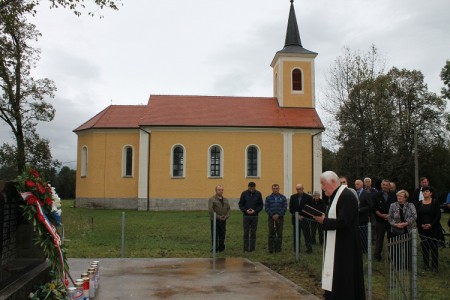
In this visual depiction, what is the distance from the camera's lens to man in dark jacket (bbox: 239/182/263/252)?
1241 centimetres

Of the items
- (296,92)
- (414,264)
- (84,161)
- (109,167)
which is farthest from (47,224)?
(296,92)

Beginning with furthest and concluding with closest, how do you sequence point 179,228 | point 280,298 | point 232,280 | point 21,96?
point 21,96 < point 179,228 < point 232,280 < point 280,298

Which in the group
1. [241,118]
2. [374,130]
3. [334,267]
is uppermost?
[241,118]

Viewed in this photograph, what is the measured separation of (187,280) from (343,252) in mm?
3570

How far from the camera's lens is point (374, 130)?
22156mm

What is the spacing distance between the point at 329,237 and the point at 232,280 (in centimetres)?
314

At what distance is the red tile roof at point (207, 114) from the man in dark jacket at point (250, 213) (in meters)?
19.2

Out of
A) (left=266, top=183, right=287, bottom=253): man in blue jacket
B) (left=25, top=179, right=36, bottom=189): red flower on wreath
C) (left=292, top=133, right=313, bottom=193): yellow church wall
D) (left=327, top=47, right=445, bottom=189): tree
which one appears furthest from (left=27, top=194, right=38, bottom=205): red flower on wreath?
(left=292, top=133, right=313, bottom=193): yellow church wall

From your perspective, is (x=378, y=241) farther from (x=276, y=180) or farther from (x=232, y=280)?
(x=276, y=180)

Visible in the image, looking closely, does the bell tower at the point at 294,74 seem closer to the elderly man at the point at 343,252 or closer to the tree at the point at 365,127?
the tree at the point at 365,127

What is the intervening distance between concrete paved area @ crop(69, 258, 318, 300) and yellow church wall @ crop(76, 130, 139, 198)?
21832mm

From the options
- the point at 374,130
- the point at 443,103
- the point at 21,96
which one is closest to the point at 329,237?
the point at 374,130

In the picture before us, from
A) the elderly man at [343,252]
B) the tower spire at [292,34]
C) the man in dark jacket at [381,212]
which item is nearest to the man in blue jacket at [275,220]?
the man in dark jacket at [381,212]

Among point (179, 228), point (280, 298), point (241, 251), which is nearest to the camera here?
point (280, 298)
